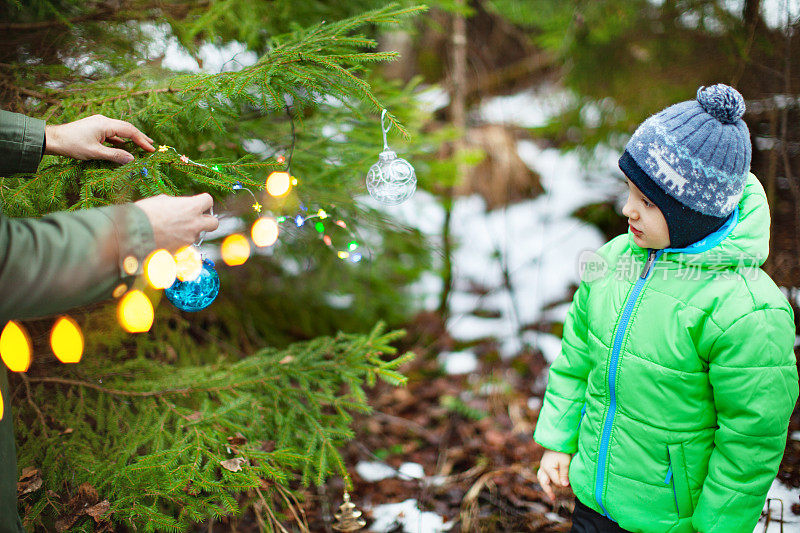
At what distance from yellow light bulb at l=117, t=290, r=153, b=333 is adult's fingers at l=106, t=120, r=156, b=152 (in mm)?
598

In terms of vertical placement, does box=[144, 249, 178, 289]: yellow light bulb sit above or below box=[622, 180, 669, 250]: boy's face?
below

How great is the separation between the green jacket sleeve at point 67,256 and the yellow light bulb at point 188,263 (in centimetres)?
29

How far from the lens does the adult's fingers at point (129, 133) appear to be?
198 centimetres

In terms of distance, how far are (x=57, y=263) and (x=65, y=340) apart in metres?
1.19

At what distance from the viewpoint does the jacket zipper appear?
1.86 m

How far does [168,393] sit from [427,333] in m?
3.07

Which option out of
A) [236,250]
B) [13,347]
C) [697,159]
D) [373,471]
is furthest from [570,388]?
[13,347]

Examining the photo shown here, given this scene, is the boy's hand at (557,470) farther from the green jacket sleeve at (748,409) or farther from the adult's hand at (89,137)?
the adult's hand at (89,137)

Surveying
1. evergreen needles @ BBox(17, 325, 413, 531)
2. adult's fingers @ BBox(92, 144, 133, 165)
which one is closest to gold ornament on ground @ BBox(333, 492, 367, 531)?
evergreen needles @ BBox(17, 325, 413, 531)

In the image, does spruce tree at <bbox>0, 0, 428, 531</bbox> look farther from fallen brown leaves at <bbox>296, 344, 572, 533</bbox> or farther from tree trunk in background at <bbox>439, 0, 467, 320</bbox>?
tree trunk in background at <bbox>439, 0, 467, 320</bbox>

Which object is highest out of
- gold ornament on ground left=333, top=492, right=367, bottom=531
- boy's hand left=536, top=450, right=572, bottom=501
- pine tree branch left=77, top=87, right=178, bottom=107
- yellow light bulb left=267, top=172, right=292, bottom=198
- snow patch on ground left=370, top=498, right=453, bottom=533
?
pine tree branch left=77, top=87, right=178, bottom=107

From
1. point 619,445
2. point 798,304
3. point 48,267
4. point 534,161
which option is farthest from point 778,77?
point 534,161

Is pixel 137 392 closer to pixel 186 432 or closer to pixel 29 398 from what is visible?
pixel 186 432

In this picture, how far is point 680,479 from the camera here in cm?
181
